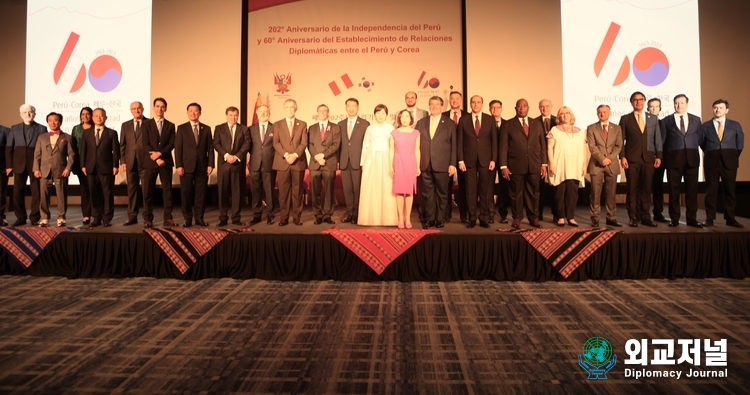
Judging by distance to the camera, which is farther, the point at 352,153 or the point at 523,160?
the point at 352,153

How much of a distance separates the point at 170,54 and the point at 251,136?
11.1 ft

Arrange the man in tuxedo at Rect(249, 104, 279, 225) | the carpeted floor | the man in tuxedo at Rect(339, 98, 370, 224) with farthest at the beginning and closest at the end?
1. the man in tuxedo at Rect(339, 98, 370, 224)
2. the man in tuxedo at Rect(249, 104, 279, 225)
3. the carpeted floor

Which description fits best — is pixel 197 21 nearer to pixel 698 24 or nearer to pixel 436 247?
pixel 436 247

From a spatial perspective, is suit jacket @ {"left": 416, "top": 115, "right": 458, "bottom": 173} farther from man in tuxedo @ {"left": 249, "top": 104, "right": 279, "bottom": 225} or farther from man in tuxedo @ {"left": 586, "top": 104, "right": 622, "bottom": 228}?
man in tuxedo @ {"left": 249, "top": 104, "right": 279, "bottom": 225}

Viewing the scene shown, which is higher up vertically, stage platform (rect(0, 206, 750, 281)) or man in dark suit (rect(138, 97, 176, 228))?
man in dark suit (rect(138, 97, 176, 228))

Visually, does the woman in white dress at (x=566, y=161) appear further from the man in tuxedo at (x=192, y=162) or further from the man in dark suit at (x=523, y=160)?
the man in tuxedo at (x=192, y=162)

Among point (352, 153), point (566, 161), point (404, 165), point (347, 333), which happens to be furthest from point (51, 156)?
point (566, 161)

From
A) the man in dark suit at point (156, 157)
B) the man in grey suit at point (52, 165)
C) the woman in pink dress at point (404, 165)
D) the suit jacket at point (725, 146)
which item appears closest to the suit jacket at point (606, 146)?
the suit jacket at point (725, 146)

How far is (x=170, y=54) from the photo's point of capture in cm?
707

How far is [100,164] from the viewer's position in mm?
4758

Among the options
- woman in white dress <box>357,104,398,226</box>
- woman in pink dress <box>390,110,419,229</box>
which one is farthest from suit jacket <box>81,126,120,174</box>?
woman in pink dress <box>390,110,419,229</box>

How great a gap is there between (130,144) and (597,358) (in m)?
4.91

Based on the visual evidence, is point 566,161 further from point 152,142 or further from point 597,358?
point 152,142

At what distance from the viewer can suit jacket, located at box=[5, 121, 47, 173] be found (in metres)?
4.93
